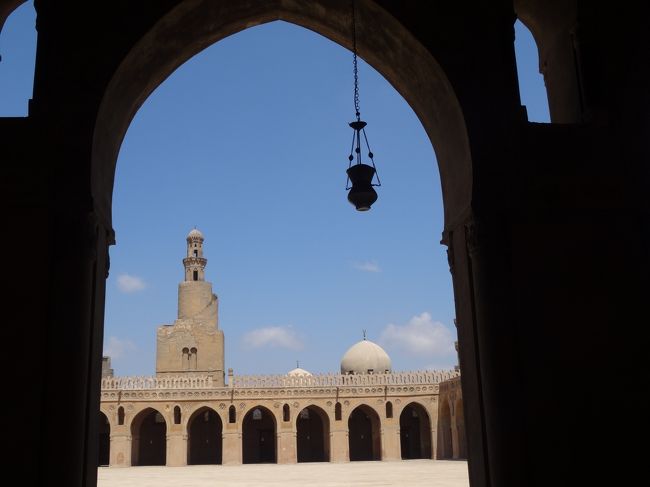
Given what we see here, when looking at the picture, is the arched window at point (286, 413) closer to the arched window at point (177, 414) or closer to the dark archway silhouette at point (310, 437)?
the dark archway silhouette at point (310, 437)

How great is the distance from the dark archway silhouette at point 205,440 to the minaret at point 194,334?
18.4 ft

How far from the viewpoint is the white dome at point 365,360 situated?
4250 centimetres

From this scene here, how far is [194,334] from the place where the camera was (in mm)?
47844

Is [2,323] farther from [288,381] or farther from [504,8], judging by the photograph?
[288,381]

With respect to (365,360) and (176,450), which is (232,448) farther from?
(365,360)

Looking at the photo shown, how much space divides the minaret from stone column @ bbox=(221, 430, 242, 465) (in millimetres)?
9548

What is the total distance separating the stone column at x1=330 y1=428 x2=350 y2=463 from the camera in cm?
3691

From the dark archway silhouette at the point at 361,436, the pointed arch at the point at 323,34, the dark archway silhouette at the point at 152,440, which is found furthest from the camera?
the dark archway silhouette at the point at 361,436

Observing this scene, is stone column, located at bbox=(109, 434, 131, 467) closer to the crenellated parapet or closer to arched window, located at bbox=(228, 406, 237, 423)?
the crenellated parapet

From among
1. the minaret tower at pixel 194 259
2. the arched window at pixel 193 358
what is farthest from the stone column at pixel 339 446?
the minaret tower at pixel 194 259

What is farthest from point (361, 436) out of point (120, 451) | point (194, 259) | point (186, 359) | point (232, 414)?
point (194, 259)

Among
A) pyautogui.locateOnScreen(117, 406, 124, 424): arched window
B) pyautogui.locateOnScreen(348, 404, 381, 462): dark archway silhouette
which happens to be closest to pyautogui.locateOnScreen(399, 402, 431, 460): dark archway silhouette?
pyautogui.locateOnScreen(348, 404, 381, 462): dark archway silhouette

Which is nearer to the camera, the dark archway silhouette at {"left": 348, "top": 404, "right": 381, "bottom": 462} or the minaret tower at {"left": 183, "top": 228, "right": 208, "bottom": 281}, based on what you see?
the dark archway silhouette at {"left": 348, "top": 404, "right": 381, "bottom": 462}

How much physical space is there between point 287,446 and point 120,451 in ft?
27.4
